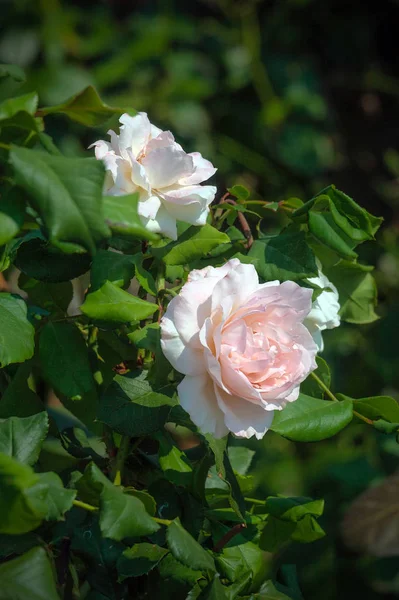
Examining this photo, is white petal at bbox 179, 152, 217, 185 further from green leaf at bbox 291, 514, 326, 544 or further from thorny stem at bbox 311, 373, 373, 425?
green leaf at bbox 291, 514, 326, 544

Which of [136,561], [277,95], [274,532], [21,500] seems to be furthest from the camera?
[277,95]

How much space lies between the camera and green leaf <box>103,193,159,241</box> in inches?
20.4

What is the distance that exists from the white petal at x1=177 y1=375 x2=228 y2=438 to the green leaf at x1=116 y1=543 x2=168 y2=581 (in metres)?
0.11

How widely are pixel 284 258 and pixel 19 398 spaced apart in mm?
247

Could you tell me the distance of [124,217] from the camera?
1.72ft

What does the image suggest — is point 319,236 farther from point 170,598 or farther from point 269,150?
point 269,150

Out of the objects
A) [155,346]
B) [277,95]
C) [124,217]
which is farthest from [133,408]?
[277,95]

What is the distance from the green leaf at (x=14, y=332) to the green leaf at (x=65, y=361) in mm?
30

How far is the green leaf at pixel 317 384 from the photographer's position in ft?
2.21

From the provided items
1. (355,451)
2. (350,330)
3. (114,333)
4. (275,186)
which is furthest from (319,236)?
(275,186)

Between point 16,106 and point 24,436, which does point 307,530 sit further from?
point 16,106

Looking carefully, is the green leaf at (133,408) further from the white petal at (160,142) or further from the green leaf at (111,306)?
the white petal at (160,142)

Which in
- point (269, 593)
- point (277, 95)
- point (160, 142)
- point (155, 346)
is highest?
point (160, 142)

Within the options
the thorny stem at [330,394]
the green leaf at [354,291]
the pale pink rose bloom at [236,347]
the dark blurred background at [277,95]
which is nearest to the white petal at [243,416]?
the pale pink rose bloom at [236,347]
